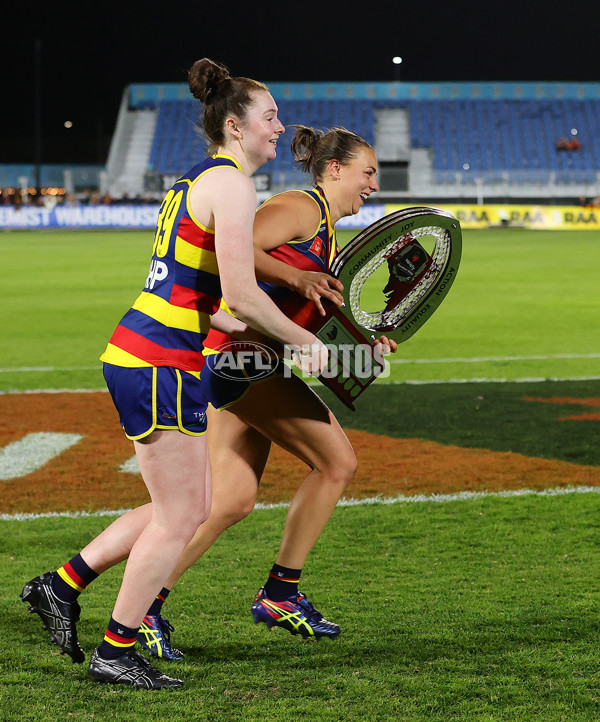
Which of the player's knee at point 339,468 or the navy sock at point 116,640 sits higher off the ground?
the player's knee at point 339,468

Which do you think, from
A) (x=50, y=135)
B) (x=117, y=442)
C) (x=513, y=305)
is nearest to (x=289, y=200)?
(x=117, y=442)

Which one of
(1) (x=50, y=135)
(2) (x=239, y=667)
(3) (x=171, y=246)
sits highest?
(1) (x=50, y=135)

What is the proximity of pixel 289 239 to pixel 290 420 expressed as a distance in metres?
0.67

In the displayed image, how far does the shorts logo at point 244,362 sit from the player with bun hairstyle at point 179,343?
0.52 metres

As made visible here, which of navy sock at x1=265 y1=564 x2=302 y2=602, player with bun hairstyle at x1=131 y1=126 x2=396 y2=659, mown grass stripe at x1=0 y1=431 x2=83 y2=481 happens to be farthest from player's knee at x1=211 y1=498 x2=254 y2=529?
mown grass stripe at x1=0 y1=431 x2=83 y2=481

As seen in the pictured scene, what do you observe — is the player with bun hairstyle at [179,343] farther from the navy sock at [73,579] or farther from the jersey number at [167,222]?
the navy sock at [73,579]

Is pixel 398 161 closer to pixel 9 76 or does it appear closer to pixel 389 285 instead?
pixel 9 76

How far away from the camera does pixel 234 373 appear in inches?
149

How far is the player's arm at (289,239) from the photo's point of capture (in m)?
3.50

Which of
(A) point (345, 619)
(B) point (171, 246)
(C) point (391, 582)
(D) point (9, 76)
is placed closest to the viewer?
(B) point (171, 246)

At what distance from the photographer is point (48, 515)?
5578mm

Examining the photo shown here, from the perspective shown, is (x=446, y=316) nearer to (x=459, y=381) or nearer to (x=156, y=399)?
(x=459, y=381)

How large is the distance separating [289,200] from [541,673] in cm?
189

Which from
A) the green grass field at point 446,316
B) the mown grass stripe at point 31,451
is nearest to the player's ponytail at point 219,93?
the mown grass stripe at point 31,451
